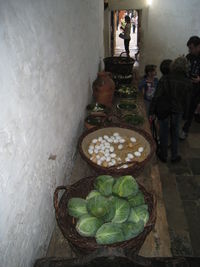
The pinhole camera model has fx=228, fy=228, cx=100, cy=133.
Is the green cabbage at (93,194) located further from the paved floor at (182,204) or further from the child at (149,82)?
the child at (149,82)

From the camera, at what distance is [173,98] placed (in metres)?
3.54

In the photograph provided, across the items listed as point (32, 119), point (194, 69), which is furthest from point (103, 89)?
point (32, 119)

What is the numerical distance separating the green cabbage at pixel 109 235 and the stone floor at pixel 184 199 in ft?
5.27

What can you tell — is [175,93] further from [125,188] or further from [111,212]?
[111,212]

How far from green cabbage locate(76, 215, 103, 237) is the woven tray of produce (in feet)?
2.31

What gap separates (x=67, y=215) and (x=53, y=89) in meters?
1.09

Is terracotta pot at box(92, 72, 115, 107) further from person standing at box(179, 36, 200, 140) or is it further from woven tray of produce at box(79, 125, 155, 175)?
person standing at box(179, 36, 200, 140)

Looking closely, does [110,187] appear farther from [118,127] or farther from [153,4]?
[153,4]

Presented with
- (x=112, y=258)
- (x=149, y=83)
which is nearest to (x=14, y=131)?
(x=112, y=258)

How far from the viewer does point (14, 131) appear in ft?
4.45

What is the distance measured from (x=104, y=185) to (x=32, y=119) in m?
0.78

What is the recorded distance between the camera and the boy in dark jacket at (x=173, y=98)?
3.40m

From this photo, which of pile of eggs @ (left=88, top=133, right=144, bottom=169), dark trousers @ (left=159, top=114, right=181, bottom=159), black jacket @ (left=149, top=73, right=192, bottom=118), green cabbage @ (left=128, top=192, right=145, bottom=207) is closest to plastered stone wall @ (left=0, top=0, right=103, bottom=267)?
pile of eggs @ (left=88, top=133, right=144, bottom=169)

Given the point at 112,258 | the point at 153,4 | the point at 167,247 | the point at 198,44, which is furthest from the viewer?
the point at 153,4
